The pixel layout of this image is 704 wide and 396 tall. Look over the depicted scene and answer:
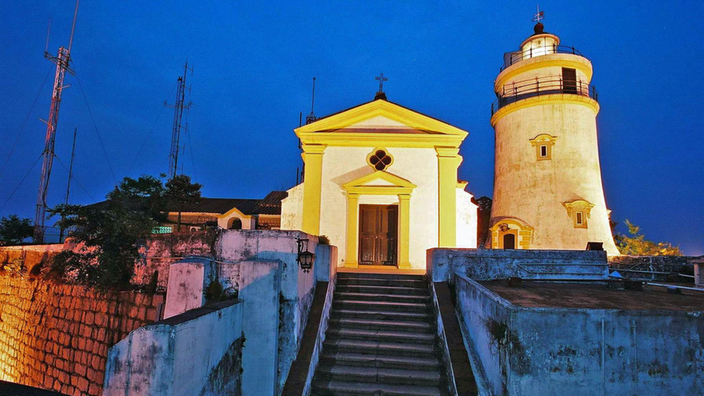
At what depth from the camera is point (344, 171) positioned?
13.3 metres

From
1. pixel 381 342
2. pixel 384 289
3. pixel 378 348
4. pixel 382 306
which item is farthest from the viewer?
pixel 384 289

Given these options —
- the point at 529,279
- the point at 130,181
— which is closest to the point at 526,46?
the point at 529,279

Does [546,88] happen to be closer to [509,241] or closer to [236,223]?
[509,241]

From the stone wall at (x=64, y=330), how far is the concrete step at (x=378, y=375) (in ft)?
12.1

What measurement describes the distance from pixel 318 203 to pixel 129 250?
632 cm

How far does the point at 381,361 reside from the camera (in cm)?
642

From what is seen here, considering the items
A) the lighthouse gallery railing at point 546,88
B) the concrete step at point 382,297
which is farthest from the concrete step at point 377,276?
the lighthouse gallery railing at point 546,88

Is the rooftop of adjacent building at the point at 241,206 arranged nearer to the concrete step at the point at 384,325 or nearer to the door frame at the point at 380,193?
the door frame at the point at 380,193

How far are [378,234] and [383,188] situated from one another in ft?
5.44

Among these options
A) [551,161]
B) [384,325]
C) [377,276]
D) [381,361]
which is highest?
[551,161]

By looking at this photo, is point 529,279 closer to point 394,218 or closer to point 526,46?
point 394,218

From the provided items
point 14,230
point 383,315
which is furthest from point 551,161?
point 14,230

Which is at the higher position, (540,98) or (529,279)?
(540,98)

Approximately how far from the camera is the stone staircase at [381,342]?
6047mm
